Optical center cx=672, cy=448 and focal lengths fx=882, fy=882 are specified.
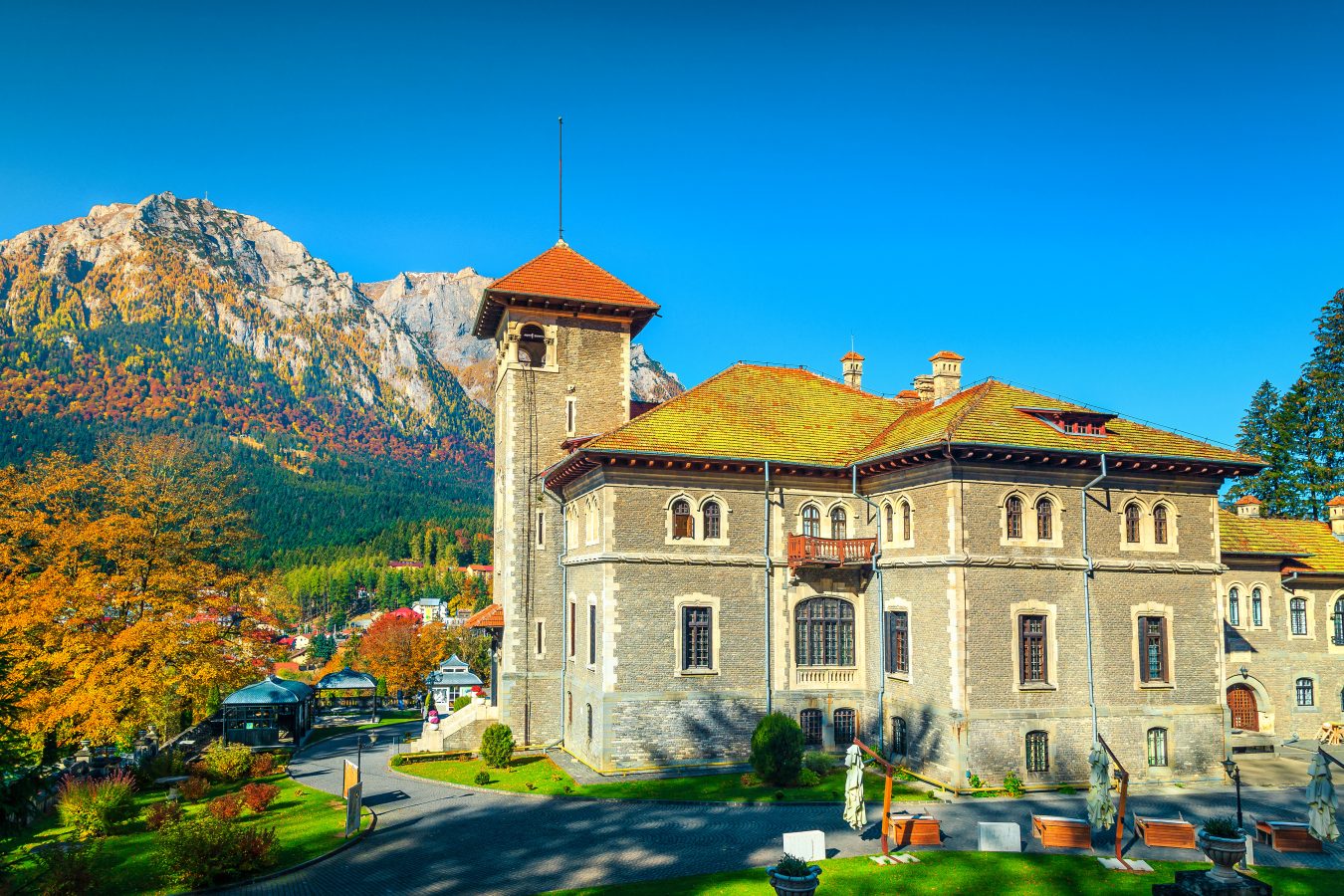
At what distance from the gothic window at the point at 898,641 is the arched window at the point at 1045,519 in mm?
5105

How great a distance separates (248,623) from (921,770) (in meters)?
27.8

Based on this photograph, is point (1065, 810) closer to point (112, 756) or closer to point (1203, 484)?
point (1203, 484)

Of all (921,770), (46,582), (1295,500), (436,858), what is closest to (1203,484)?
(921,770)

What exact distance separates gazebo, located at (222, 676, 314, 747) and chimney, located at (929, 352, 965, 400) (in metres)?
32.8

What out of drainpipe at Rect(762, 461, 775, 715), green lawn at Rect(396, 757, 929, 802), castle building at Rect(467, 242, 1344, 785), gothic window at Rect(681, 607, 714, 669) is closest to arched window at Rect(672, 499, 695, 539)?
castle building at Rect(467, 242, 1344, 785)

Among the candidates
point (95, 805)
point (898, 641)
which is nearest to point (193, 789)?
point (95, 805)

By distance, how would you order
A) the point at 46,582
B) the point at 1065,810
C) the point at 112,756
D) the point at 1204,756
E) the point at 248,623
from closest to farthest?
the point at 1065,810 < the point at 1204,756 < the point at 46,582 < the point at 112,756 < the point at 248,623

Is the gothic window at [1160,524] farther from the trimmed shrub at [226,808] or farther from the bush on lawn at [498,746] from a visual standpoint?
the trimmed shrub at [226,808]

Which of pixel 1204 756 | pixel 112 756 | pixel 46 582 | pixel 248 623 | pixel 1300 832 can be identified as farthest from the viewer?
pixel 248 623

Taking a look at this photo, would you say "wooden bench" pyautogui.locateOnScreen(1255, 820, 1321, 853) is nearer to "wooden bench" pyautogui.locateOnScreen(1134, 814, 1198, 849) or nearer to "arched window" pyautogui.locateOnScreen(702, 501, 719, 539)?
"wooden bench" pyautogui.locateOnScreen(1134, 814, 1198, 849)

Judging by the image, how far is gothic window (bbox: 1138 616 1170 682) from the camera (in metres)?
29.0

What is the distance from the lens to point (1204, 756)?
29.0 meters

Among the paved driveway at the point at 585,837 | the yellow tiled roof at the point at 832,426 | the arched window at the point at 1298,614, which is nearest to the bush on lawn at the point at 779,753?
the paved driveway at the point at 585,837

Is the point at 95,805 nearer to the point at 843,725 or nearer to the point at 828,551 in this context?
the point at 843,725
